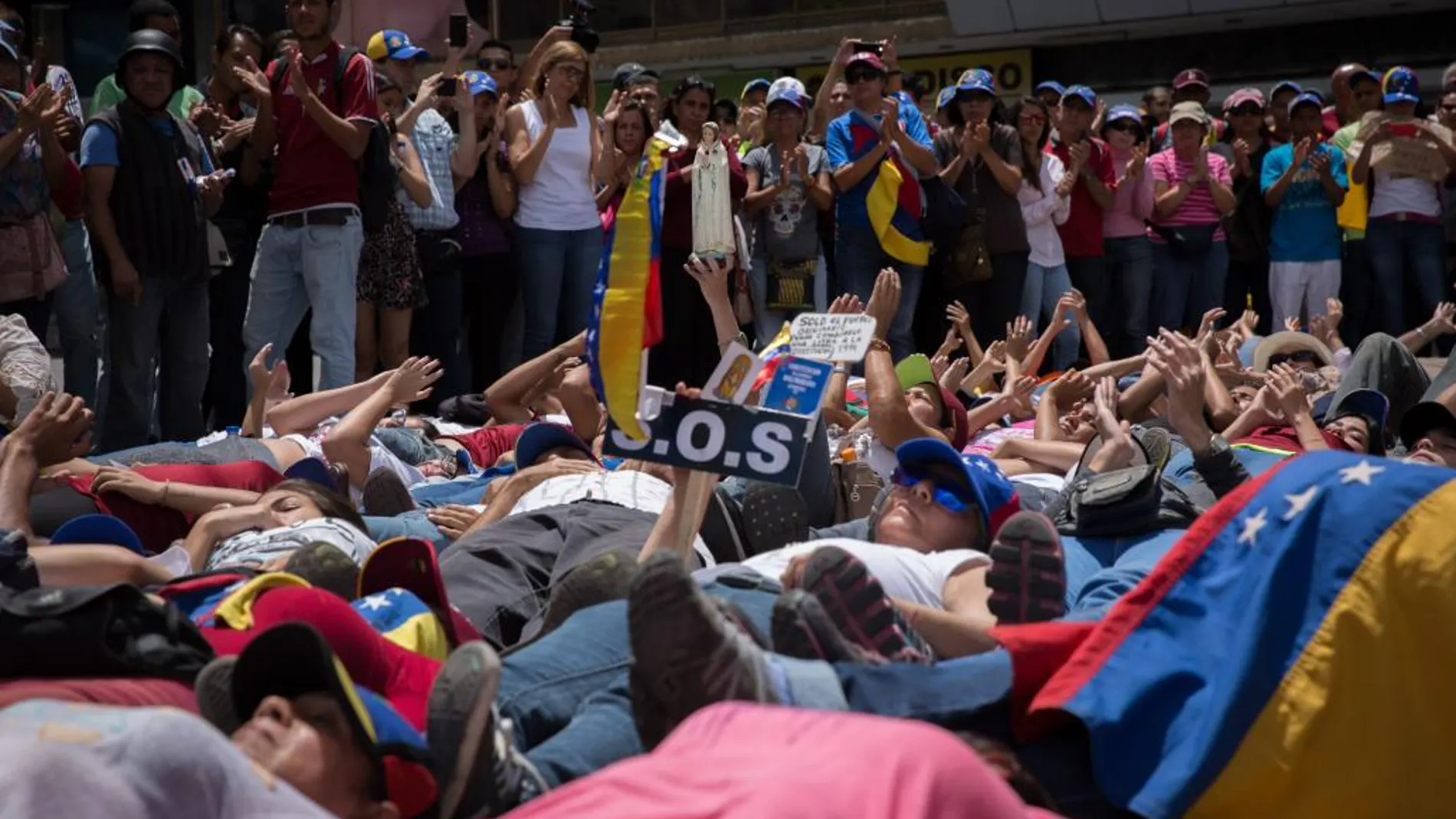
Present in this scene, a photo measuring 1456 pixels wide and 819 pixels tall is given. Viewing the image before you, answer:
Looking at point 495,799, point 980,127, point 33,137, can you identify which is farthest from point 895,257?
point 495,799

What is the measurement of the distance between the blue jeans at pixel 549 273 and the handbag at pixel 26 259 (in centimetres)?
247

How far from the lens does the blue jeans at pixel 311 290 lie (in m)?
7.66

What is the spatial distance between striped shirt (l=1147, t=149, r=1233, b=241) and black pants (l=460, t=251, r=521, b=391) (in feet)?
13.6

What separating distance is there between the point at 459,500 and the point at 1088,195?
17.8ft

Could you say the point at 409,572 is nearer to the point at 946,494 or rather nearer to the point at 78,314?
the point at 946,494

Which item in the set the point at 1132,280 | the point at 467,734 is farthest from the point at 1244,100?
the point at 467,734

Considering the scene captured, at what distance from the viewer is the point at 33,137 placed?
272 inches

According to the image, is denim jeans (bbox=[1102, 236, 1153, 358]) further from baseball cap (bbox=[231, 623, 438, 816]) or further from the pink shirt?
baseball cap (bbox=[231, 623, 438, 816])

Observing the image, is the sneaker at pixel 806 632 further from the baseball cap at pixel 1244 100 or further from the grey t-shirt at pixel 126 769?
the baseball cap at pixel 1244 100

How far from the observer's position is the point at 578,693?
11.1 feet

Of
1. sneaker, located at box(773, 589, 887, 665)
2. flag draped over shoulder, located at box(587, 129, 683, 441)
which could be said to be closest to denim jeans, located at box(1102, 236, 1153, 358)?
flag draped over shoulder, located at box(587, 129, 683, 441)

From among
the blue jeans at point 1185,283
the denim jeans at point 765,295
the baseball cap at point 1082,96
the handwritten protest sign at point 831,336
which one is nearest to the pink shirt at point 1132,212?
the blue jeans at point 1185,283

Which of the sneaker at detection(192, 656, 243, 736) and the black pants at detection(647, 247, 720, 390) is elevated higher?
the sneaker at detection(192, 656, 243, 736)

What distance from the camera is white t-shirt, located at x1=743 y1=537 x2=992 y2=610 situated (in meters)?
4.11
